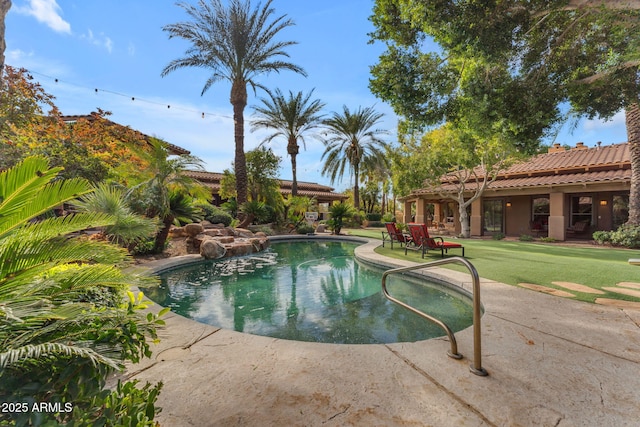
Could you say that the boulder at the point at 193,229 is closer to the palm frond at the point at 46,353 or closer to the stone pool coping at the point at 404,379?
the stone pool coping at the point at 404,379

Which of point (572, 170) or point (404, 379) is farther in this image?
point (572, 170)

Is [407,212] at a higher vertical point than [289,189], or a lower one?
lower

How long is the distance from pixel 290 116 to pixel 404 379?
2116 cm

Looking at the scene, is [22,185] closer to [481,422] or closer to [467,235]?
[481,422]

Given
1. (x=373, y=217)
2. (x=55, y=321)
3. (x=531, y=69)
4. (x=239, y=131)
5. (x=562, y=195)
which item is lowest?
(x=55, y=321)

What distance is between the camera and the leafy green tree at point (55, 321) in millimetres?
1181

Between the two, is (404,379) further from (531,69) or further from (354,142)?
(354,142)

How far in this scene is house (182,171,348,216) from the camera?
24.9 m

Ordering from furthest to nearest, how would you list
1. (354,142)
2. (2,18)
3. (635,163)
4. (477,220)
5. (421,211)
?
(354,142), (421,211), (477,220), (635,163), (2,18)

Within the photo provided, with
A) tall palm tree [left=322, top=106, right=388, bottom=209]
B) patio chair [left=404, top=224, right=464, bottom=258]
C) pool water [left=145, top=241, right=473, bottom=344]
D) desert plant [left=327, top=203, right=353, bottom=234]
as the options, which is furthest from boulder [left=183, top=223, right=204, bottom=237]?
tall palm tree [left=322, top=106, right=388, bottom=209]

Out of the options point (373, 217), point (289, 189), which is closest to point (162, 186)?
point (373, 217)

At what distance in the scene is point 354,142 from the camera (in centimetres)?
2502

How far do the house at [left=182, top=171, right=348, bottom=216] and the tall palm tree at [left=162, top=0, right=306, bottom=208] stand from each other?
9.59 m

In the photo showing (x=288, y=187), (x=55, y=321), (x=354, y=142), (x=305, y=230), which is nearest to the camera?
(x=55, y=321)
